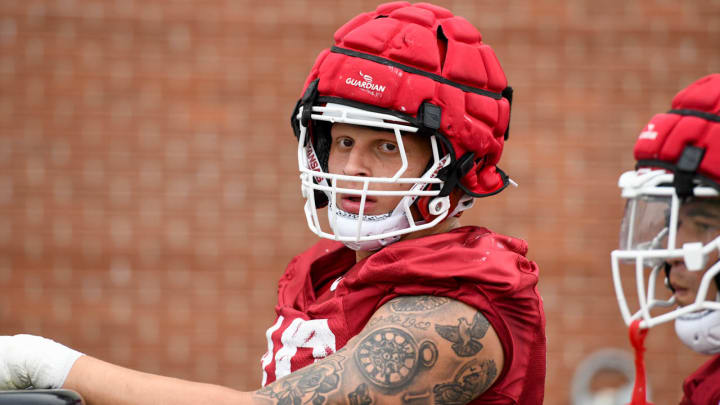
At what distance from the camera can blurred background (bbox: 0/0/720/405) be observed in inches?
226

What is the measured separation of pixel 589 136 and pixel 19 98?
376 centimetres

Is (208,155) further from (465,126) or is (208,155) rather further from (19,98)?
(465,126)

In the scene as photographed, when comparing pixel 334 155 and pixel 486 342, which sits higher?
pixel 334 155

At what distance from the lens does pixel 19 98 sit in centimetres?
577

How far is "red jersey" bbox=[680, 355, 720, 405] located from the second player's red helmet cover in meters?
0.56

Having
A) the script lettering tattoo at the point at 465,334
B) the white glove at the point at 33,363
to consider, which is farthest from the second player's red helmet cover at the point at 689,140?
the white glove at the point at 33,363

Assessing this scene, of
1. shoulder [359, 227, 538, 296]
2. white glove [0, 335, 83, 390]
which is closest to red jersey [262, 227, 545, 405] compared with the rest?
shoulder [359, 227, 538, 296]

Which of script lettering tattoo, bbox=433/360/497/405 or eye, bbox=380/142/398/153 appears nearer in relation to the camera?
script lettering tattoo, bbox=433/360/497/405

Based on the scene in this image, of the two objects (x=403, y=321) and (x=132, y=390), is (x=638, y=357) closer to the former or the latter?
(x=403, y=321)

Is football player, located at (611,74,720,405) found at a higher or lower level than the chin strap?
higher

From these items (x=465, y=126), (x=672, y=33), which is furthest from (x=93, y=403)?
(x=672, y=33)

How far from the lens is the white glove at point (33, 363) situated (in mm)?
2250

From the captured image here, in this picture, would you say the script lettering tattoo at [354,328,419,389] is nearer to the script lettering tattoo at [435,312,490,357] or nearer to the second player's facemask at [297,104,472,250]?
the script lettering tattoo at [435,312,490,357]

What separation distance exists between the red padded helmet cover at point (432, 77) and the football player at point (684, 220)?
0.42 meters
